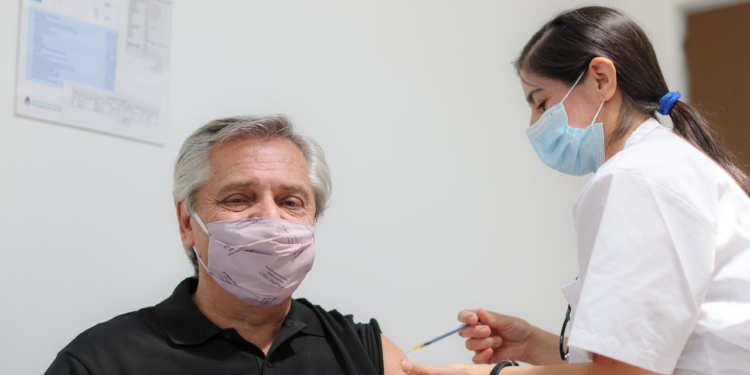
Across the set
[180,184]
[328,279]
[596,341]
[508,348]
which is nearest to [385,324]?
[328,279]

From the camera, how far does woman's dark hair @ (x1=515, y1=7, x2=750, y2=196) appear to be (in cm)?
171

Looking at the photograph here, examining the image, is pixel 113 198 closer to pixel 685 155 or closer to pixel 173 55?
pixel 173 55

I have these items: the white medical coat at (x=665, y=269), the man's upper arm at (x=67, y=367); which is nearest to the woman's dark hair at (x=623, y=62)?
the white medical coat at (x=665, y=269)

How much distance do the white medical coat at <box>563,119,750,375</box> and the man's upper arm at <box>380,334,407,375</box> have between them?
2.24 feet

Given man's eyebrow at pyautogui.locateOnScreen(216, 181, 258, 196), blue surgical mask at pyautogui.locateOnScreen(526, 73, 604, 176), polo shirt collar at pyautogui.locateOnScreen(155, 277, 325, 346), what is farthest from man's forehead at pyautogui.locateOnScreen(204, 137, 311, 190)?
blue surgical mask at pyautogui.locateOnScreen(526, 73, 604, 176)

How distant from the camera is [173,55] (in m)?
2.20

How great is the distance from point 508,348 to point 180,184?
0.92 meters

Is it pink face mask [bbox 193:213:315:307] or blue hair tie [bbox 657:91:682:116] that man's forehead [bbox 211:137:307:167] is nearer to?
pink face mask [bbox 193:213:315:307]

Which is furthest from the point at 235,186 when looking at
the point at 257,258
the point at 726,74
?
the point at 726,74

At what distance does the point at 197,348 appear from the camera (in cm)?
181

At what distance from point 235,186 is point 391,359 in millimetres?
568

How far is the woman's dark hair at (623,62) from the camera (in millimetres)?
1708

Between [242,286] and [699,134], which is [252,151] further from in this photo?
[699,134]

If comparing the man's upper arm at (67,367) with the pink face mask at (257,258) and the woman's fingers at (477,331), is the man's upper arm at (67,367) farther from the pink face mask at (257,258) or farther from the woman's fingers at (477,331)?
the woman's fingers at (477,331)
